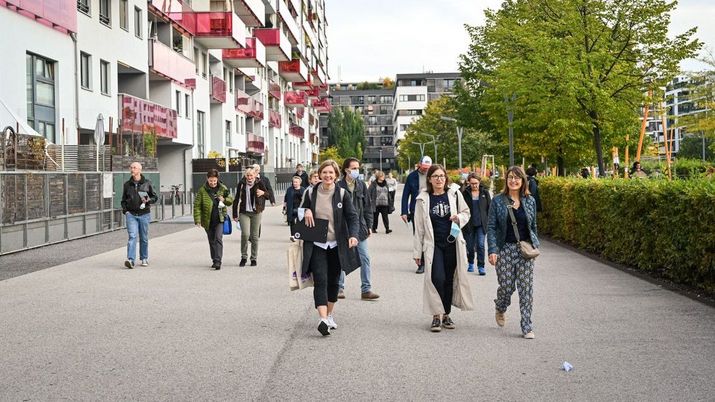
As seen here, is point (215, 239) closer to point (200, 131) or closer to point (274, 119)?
point (200, 131)

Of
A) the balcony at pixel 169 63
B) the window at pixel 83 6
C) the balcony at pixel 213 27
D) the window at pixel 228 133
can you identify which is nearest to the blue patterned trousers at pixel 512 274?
the window at pixel 83 6

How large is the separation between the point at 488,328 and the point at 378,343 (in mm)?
1350

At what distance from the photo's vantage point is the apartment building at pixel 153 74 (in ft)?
83.7

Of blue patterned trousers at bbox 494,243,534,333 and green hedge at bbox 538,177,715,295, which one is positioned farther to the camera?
green hedge at bbox 538,177,715,295

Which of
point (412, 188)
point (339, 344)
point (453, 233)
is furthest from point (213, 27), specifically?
point (339, 344)

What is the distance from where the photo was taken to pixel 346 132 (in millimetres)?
163750

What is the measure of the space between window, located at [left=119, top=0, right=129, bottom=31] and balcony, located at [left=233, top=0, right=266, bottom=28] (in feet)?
57.0

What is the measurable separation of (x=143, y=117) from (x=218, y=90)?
15340 millimetres

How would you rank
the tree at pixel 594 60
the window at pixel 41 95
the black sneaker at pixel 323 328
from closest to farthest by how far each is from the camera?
the black sneaker at pixel 323 328 < the tree at pixel 594 60 < the window at pixel 41 95

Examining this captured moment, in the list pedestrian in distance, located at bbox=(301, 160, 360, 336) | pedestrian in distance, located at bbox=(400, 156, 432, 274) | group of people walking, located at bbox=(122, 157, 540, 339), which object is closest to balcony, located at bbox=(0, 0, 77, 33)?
pedestrian in distance, located at bbox=(400, 156, 432, 274)

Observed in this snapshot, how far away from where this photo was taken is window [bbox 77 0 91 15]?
29.5 m

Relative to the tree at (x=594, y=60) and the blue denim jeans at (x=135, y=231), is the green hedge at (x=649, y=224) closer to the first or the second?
the tree at (x=594, y=60)

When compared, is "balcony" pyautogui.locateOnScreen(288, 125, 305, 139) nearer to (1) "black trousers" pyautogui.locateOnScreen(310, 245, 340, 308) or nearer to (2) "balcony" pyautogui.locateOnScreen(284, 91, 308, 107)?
(2) "balcony" pyautogui.locateOnScreen(284, 91, 308, 107)

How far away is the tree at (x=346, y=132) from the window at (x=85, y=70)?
13010cm
